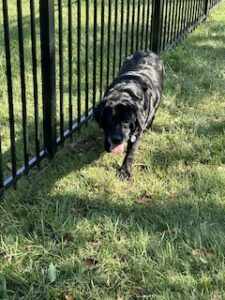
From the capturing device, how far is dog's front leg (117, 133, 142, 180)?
4158 mm

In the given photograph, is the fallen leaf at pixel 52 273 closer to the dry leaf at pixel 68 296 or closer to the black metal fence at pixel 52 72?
the dry leaf at pixel 68 296

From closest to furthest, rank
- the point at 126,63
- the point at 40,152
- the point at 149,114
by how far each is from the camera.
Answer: the point at 40,152 → the point at 149,114 → the point at 126,63

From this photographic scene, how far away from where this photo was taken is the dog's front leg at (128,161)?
416 centimetres

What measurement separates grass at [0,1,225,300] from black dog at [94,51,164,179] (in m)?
0.25

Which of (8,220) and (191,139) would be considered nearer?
(8,220)

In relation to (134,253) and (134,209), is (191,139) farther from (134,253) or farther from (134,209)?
(134,253)

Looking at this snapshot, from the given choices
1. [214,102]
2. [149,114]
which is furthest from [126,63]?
[214,102]

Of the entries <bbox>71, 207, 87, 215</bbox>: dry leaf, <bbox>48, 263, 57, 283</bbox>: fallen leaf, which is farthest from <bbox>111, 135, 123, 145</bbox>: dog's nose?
<bbox>48, 263, 57, 283</bbox>: fallen leaf

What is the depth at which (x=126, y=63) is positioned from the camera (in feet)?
16.8

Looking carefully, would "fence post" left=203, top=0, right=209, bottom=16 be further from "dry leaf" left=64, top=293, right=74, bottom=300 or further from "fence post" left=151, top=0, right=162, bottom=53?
Answer: "dry leaf" left=64, top=293, right=74, bottom=300

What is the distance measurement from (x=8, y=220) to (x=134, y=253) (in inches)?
34.6

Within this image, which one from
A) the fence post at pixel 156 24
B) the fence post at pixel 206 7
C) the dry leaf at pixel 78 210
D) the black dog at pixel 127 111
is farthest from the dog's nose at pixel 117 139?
the fence post at pixel 206 7

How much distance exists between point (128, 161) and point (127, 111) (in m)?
0.44

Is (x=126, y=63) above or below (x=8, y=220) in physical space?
above
